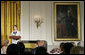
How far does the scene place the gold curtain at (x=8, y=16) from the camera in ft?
43.1

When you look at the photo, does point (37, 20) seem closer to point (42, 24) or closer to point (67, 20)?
point (42, 24)

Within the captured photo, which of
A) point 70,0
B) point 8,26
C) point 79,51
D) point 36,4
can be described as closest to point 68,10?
point 70,0

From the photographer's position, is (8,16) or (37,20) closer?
(37,20)

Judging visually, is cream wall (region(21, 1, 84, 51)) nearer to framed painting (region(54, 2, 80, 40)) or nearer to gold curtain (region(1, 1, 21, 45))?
framed painting (region(54, 2, 80, 40))

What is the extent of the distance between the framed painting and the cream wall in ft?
1.17

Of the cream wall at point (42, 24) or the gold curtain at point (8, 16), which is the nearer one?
the cream wall at point (42, 24)

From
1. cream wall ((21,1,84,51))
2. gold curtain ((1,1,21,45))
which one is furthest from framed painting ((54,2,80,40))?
gold curtain ((1,1,21,45))

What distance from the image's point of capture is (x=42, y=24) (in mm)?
12922

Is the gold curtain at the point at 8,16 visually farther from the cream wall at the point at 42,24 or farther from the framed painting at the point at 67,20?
the framed painting at the point at 67,20

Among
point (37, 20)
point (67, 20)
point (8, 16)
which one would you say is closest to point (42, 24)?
point (37, 20)

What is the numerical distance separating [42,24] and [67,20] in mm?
1729

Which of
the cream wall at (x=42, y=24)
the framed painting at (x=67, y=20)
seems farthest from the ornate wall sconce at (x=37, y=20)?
the framed painting at (x=67, y=20)

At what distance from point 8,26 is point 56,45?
11.8 feet

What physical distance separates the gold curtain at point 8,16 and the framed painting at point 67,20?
107 inches
